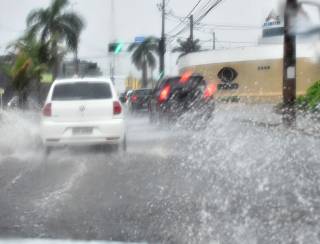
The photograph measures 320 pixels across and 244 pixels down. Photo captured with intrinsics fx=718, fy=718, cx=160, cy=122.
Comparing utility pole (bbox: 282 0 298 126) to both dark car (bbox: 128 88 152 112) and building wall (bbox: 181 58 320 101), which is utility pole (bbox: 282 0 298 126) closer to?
dark car (bbox: 128 88 152 112)

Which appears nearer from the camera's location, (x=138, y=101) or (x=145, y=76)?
(x=138, y=101)

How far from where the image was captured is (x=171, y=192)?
870cm

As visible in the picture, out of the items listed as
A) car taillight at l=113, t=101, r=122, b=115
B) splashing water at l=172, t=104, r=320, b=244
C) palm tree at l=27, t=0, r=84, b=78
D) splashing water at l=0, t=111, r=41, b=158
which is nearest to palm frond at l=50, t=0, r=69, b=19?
palm tree at l=27, t=0, r=84, b=78

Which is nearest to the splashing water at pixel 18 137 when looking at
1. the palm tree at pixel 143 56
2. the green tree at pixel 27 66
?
the green tree at pixel 27 66

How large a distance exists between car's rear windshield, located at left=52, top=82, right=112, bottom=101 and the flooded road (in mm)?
1122

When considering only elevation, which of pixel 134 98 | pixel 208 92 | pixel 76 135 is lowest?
pixel 134 98

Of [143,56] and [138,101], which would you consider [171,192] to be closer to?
[138,101]

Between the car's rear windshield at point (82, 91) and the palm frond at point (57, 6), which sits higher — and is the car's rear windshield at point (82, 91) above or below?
below

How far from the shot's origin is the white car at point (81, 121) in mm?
12906

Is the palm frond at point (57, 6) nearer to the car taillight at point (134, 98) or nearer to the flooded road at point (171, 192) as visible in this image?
the car taillight at point (134, 98)

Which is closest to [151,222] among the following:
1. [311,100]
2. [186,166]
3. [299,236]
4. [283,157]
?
[299,236]

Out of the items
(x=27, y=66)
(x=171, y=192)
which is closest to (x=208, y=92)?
(x=171, y=192)

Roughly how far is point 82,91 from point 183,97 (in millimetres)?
6856

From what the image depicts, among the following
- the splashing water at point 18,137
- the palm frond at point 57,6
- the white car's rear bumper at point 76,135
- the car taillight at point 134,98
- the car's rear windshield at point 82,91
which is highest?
the palm frond at point 57,6
